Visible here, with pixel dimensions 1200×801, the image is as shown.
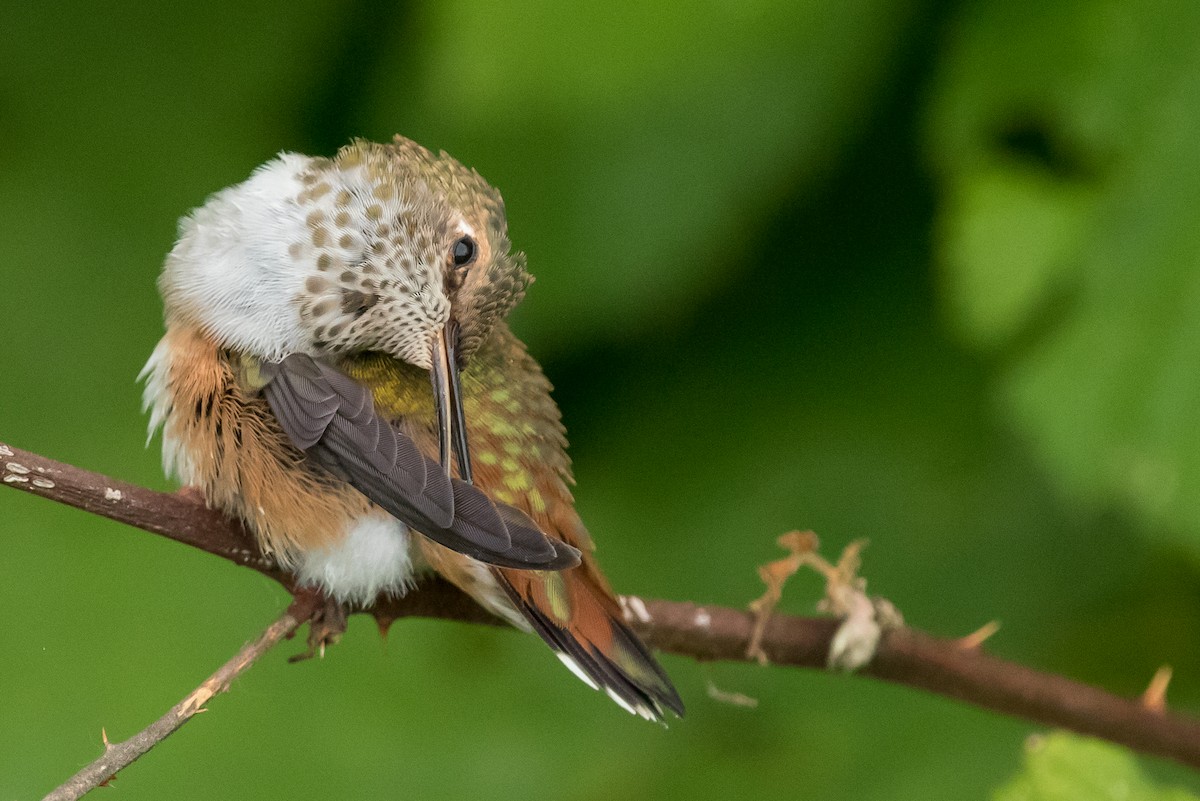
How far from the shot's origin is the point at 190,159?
2727 millimetres

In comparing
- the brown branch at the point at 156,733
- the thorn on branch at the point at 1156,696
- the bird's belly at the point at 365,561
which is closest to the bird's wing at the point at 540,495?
the bird's belly at the point at 365,561

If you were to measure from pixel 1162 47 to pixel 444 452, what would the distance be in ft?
5.24

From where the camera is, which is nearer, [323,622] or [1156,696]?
[323,622]

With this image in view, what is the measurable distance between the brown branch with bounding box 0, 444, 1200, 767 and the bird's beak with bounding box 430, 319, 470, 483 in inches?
8.6

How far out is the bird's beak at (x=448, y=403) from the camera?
159cm

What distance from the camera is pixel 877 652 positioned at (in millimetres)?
1808

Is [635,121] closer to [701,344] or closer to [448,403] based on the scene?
[701,344]

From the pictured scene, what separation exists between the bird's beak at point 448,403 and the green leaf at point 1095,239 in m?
1.12

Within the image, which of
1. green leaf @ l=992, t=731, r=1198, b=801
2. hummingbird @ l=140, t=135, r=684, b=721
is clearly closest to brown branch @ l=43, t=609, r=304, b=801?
hummingbird @ l=140, t=135, r=684, b=721

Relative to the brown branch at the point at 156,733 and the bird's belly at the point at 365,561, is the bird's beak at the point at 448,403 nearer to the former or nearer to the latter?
the bird's belly at the point at 365,561

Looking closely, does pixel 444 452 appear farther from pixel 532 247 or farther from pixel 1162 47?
pixel 1162 47

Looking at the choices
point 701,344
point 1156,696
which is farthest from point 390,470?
point 701,344

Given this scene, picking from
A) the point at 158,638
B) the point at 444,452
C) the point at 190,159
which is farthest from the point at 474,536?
the point at 190,159

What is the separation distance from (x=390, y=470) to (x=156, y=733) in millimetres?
393
